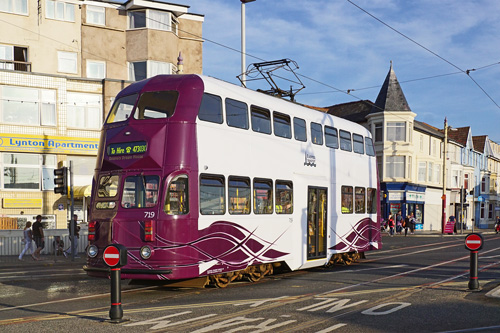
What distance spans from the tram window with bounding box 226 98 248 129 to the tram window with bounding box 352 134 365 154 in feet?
22.2

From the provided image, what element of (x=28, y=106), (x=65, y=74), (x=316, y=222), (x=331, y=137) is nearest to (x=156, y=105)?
(x=316, y=222)

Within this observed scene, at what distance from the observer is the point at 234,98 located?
44.4 feet

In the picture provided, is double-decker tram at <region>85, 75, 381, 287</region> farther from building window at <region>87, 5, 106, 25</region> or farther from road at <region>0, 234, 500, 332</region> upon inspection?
building window at <region>87, 5, 106, 25</region>

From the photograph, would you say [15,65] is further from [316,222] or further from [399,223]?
[399,223]

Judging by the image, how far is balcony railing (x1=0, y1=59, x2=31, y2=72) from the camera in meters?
30.4

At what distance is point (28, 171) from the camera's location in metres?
29.0

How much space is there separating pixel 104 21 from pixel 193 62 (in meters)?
5.95

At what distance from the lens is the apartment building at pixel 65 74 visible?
28.7 meters

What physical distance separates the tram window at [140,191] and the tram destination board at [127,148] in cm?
54

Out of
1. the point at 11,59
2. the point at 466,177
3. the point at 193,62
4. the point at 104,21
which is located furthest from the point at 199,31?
the point at 466,177

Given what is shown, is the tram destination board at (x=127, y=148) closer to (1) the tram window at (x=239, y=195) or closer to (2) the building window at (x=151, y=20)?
(1) the tram window at (x=239, y=195)

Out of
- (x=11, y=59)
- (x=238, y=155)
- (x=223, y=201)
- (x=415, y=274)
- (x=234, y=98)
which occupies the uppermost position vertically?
(x=11, y=59)

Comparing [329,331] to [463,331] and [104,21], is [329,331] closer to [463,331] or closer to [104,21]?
[463,331]

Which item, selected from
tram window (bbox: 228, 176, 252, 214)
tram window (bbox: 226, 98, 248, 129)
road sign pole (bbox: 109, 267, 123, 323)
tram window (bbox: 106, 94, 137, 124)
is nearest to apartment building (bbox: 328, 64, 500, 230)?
tram window (bbox: 228, 176, 252, 214)
